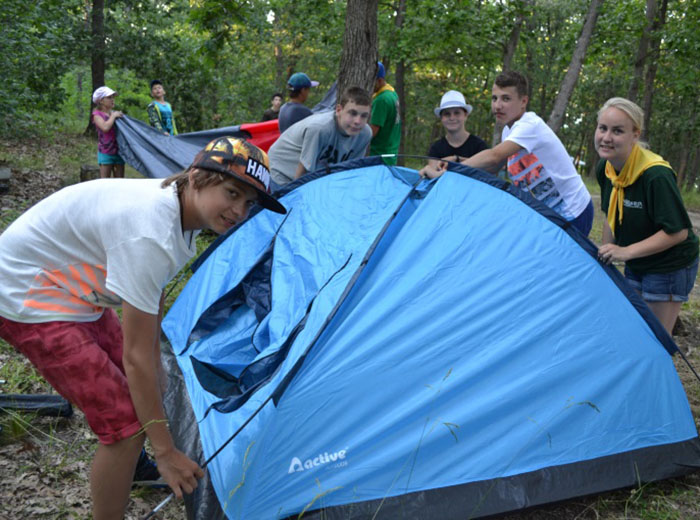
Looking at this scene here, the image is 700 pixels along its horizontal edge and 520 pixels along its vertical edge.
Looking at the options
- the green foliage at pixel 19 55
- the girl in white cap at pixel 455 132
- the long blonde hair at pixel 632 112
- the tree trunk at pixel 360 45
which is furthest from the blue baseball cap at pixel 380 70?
the green foliage at pixel 19 55

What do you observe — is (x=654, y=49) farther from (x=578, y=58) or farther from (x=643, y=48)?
(x=578, y=58)

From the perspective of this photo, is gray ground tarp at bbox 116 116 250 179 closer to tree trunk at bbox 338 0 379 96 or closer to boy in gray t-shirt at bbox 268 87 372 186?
tree trunk at bbox 338 0 379 96

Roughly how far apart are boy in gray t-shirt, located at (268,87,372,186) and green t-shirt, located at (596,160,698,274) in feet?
5.20

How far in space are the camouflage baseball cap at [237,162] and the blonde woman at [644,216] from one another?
165 centimetres

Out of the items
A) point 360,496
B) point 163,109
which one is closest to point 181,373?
point 360,496

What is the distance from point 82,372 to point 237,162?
0.73 meters

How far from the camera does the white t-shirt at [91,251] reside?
1.42 m

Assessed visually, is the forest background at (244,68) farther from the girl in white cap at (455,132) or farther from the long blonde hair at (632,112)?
the long blonde hair at (632,112)

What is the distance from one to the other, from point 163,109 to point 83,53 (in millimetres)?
4749

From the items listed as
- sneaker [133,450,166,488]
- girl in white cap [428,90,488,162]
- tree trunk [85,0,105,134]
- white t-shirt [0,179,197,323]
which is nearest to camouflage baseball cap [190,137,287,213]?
white t-shirt [0,179,197,323]

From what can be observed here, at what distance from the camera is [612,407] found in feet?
7.61

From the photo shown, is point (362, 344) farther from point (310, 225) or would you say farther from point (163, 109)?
point (163, 109)

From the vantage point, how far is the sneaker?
7.50 feet

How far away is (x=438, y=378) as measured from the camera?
2.18 meters
